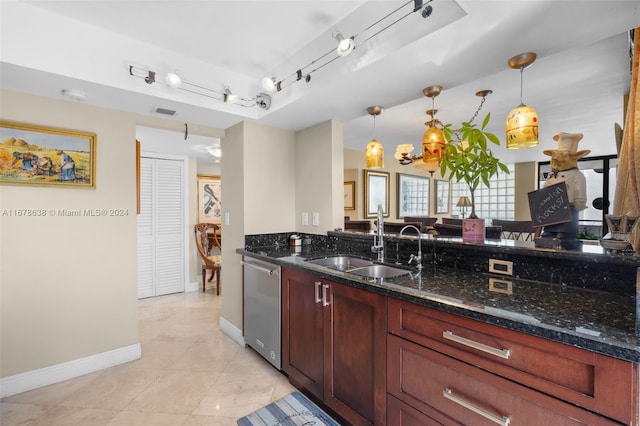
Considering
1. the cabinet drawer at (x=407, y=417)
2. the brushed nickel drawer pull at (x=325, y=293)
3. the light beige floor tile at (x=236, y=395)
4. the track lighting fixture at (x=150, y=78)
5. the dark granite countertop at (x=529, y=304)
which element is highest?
the track lighting fixture at (x=150, y=78)

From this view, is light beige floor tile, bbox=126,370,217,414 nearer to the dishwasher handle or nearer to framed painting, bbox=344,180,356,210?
the dishwasher handle

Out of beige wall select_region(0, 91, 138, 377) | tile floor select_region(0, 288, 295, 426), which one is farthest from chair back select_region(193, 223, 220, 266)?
beige wall select_region(0, 91, 138, 377)

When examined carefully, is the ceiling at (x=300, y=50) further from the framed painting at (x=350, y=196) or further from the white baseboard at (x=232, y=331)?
the framed painting at (x=350, y=196)

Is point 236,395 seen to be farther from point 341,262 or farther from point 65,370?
point 65,370

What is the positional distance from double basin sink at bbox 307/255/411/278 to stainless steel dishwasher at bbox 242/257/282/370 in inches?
15.0

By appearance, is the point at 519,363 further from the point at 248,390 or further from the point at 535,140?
the point at 248,390

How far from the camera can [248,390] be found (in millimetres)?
2104

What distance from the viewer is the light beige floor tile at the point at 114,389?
1.96m

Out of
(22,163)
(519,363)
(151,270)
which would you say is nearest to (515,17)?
(519,363)

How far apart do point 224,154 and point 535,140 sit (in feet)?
8.52

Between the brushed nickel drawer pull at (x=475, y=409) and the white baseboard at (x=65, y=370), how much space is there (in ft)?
8.21

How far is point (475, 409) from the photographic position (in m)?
1.08

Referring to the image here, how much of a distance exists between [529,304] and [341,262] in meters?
1.36

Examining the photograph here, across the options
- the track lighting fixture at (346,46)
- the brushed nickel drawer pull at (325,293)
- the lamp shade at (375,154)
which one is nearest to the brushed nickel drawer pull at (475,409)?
the brushed nickel drawer pull at (325,293)
